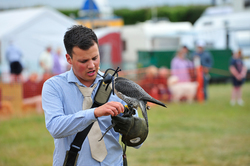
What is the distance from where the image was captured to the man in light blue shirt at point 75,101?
2318 mm

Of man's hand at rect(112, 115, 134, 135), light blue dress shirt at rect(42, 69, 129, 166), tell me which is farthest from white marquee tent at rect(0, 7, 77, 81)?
man's hand at rect(112, 115, 134, 135)

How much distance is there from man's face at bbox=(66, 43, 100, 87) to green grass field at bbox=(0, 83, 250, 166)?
405 centimetres

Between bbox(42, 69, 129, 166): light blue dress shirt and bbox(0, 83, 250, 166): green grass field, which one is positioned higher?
bbox(42, 69, 129, 166): light blue dress shirt

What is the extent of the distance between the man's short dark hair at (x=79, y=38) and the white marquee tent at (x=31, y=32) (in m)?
15.2

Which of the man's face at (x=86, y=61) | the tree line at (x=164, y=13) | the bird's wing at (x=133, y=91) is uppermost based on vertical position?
the tree line at (x=164, y=13)

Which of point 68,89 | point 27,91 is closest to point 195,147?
point 68,89

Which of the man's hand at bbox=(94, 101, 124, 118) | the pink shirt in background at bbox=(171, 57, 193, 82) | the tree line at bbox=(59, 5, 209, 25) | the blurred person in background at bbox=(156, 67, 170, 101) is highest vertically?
the tree line at bbox=(59, 5, 209, 25)

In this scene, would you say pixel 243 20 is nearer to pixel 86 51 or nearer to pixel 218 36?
pixel 218 36

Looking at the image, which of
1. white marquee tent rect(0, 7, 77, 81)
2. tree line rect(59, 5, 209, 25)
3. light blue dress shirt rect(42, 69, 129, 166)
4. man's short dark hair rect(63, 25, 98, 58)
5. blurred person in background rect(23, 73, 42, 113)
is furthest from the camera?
tree line rect(59, 5, 209, 25)

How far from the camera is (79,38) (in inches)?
96.0

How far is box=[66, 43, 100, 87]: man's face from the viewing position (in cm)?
245

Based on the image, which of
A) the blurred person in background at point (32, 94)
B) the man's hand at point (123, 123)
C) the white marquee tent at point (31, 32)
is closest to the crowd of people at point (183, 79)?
the blurred person in background at point (32, 94)

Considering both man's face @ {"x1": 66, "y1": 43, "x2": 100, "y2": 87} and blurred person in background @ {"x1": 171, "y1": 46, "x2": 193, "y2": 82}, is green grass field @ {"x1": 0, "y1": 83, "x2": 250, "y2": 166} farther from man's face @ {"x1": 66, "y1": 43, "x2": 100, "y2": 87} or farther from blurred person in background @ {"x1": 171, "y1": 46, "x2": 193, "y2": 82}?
man's face @ {"x1": 66, "y1": 43, "x2": 100, "y2": 87}

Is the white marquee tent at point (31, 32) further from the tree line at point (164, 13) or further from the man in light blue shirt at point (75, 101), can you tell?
the tree line at point (164, 13)
